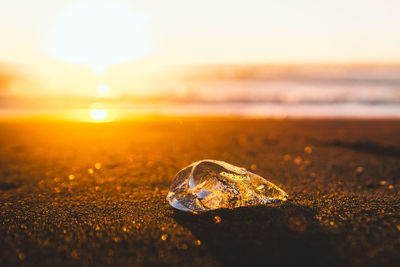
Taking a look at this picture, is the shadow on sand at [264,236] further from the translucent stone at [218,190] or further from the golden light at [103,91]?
the golden light at [103,91]

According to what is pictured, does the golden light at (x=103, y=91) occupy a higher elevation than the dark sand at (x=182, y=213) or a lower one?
higher

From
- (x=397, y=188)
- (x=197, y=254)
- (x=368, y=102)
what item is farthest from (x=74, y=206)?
(x=368, y=102)

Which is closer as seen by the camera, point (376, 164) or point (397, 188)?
point (397, 188)

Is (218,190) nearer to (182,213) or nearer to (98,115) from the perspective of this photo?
(182,213)

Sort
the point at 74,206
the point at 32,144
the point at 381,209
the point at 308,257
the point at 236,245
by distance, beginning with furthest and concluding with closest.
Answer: the point at 32,144
the point at 74,206
the point at 381,209
the point at 236,245
the point at 308,257

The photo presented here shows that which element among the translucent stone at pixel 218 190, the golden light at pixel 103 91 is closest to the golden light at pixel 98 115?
the golden light at pixel 103 91

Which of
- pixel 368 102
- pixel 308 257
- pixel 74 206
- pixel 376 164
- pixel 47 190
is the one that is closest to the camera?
pixel 308 257

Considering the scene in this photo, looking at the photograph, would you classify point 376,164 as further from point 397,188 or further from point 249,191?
point 249,191
